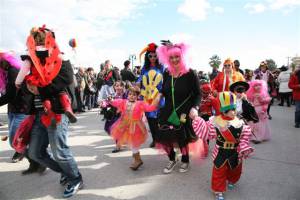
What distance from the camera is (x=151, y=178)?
4.11 m

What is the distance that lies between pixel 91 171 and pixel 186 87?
6.55 feet

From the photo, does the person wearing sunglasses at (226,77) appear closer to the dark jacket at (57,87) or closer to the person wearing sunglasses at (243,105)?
the person wearing sunglasses at (243,105)

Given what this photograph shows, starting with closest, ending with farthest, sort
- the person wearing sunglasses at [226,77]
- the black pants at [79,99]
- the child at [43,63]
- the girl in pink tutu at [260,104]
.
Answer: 1. the child at [43,63]
2. the person wearing sunglasses at [226,77]
3. the girl in pink tutu at [260,104]
4. the black pants at [79,99]

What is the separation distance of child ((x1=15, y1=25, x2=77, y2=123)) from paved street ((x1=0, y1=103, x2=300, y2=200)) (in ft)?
3.91

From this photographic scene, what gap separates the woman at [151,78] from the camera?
4980 mm

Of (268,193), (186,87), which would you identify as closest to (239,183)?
(268,193)

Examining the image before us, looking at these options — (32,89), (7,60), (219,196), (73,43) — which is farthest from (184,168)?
(73,43)

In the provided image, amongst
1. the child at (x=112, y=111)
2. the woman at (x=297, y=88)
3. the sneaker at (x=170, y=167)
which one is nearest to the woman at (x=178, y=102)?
the sneaker at (x=170, y=167)

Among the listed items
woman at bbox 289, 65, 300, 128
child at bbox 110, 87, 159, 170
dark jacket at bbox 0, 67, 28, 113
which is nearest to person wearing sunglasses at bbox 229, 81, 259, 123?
child at bbox 110, 87, 159, 170

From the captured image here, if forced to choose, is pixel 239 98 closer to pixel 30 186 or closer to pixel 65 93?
pixel 65 93

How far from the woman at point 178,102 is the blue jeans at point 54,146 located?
54.3 inches

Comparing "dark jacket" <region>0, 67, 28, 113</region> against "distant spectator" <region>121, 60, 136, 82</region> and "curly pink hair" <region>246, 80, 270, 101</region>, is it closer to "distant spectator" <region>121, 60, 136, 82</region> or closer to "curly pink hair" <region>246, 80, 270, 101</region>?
"distant spectator" <region>121, 60, 136, 82</region>

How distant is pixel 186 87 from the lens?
161 inches

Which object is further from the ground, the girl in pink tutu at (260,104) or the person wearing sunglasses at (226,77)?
the person wearing sunglasses at (226,77)
